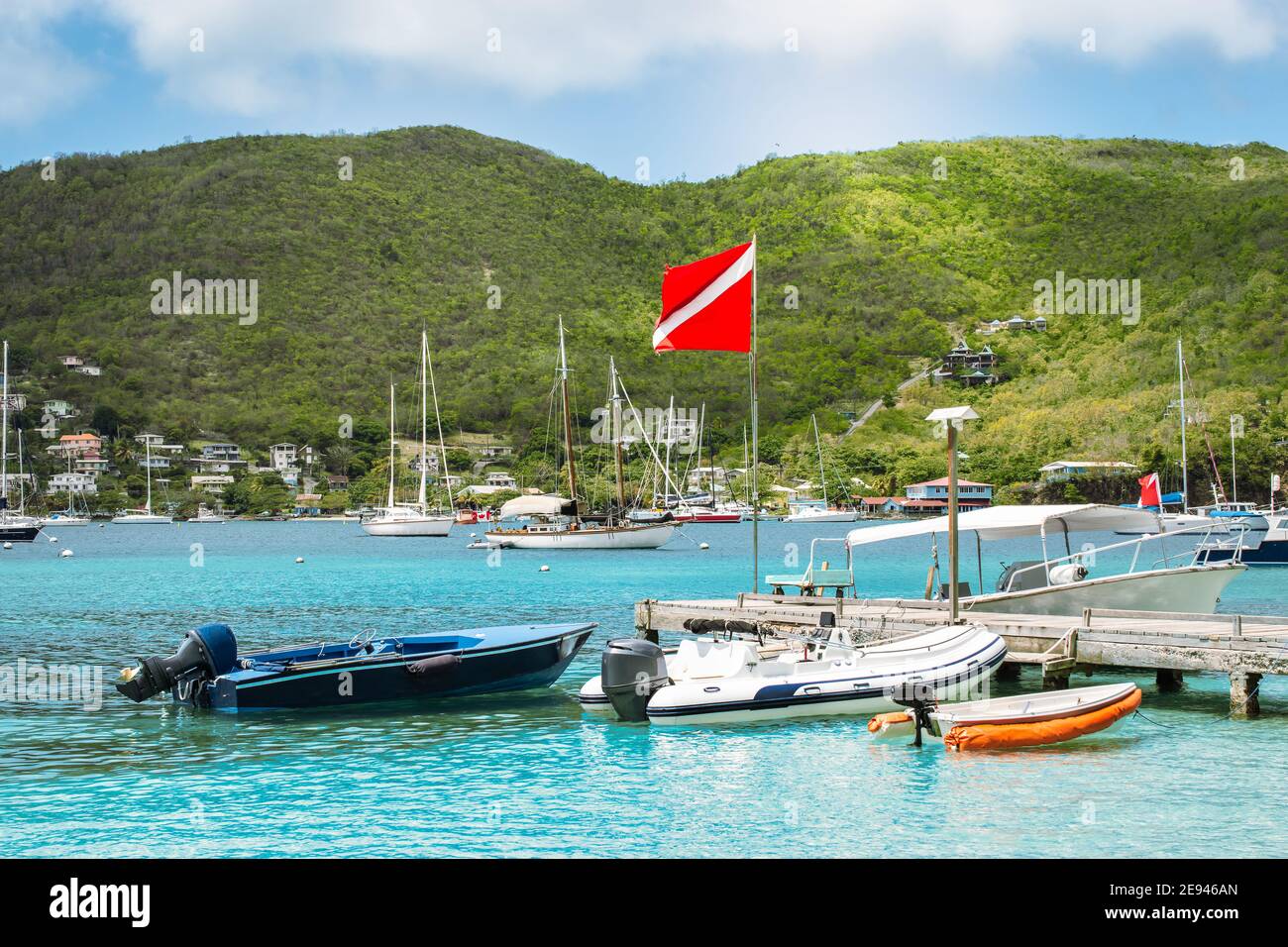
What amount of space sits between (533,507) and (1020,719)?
80.0m

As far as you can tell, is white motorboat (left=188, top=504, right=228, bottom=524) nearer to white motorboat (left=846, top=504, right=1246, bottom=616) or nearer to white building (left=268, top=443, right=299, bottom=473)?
white building (left=268, top=443, right=299, bottom=473)

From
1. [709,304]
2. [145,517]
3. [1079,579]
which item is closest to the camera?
[709,304]

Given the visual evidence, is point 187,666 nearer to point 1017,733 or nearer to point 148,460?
point 1017,733

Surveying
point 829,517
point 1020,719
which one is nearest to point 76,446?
point 829,517

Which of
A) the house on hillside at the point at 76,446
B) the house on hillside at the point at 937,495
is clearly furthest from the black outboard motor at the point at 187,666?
the house on hillside at the point at 76,446

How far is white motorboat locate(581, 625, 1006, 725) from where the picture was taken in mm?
16234

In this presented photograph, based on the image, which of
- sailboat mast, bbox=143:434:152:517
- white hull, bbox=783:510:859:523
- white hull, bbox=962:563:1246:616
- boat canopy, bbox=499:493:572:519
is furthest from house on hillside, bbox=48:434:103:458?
white hull, bbox=962:563:1246:616

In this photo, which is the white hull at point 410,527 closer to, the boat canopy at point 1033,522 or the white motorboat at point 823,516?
the white motorboat at point 823,516

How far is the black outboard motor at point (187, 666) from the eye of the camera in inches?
677

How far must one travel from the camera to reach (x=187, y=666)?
17484 mm

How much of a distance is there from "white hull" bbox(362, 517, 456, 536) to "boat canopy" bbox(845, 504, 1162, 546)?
85191mm

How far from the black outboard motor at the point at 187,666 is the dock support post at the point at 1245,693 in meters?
14.5

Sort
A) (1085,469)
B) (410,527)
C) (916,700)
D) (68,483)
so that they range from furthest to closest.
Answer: (68,483), (1085,469), (410,527), (916,700)
